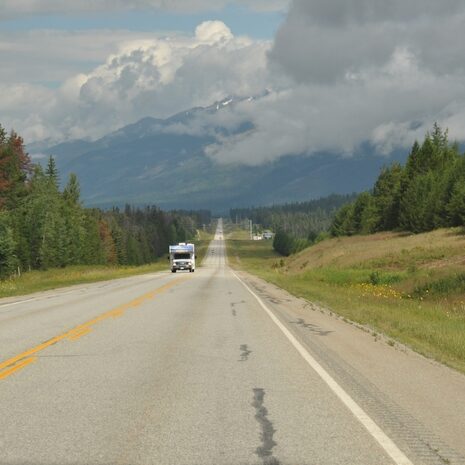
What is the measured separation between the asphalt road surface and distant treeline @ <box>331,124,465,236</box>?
5597cm

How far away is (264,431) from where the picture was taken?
691 centimetres

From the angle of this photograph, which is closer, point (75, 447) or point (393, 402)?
point (75, 447)

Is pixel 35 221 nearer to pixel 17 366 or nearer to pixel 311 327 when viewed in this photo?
pixel 311 327

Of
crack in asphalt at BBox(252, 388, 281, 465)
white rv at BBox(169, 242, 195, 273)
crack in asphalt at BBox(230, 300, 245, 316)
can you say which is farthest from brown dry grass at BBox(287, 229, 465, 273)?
crack in asphalt at BBox(252, 388, 281, 465)

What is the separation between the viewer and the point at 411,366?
11273 millimetres

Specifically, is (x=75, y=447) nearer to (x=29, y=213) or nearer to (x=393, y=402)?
(x=393, y=402)

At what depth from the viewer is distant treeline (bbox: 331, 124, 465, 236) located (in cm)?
7000

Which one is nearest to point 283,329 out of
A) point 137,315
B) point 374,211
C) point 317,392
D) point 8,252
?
point 137,315

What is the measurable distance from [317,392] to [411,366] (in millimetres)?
2982

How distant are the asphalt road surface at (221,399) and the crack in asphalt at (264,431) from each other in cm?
2

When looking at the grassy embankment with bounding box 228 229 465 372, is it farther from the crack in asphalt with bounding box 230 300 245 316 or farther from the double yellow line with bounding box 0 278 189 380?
the double yellow line with bounding box 0 278 189 380

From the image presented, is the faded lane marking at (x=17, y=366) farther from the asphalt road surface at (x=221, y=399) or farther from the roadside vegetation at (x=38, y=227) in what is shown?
the roadside vegetation at (x=38, y=227)

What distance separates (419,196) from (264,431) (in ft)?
242

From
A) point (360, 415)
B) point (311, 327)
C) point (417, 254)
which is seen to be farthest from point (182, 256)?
point (360, 415)
